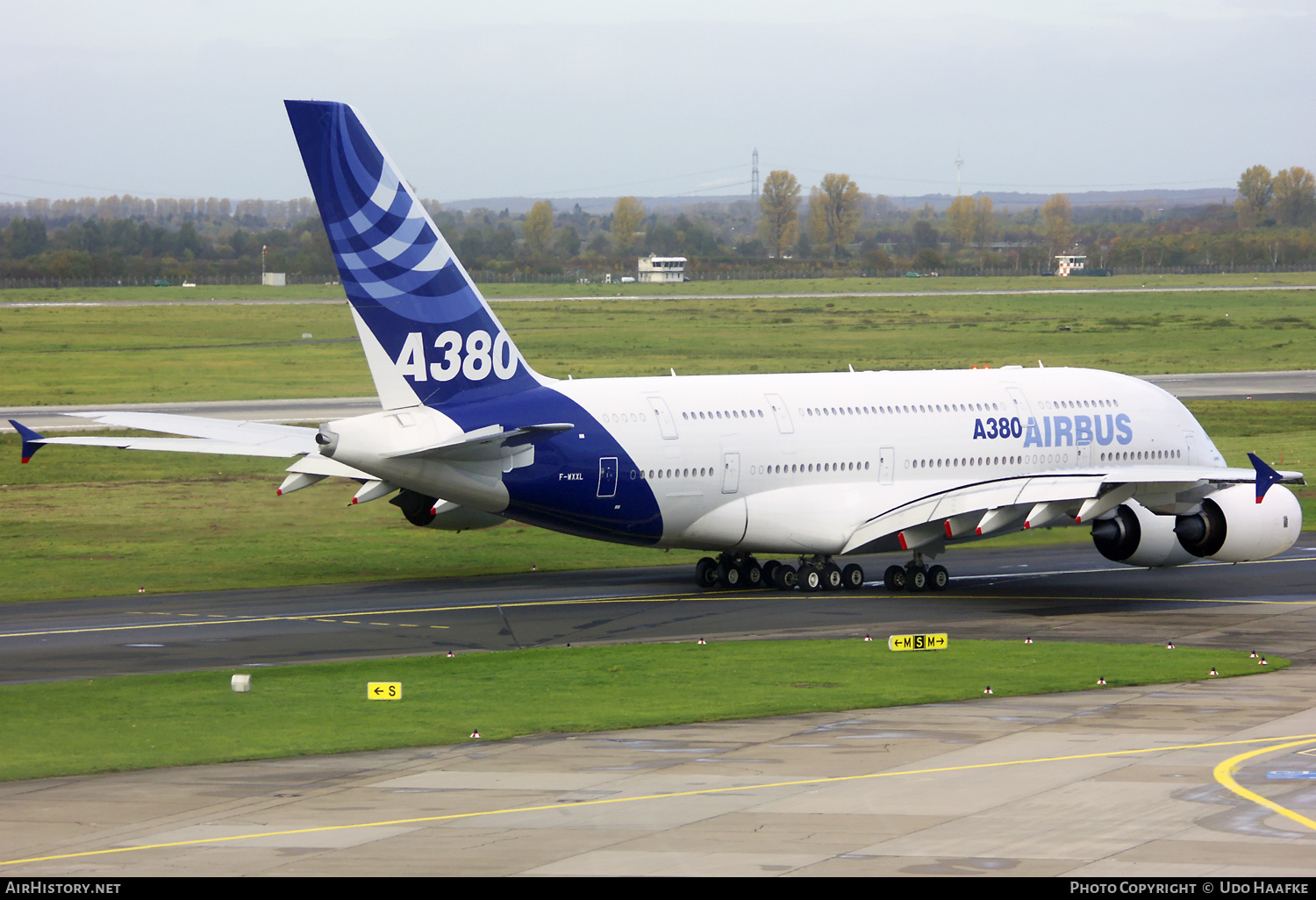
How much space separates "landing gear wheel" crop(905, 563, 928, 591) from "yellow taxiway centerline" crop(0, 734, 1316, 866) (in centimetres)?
1649

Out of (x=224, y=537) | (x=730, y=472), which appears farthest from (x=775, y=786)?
(x=224, y=537)

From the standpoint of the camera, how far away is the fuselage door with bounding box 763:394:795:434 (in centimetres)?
4022

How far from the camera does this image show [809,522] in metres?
40.0

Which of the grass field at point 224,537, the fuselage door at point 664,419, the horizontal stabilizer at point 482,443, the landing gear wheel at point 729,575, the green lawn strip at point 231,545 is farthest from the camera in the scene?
the grass field at point 224,537

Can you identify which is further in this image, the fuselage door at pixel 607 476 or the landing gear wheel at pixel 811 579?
the landing gear wheel at pixel 811 579

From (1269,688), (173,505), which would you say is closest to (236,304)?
(173,505)

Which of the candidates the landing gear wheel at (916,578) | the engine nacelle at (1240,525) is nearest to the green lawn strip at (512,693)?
the landing gear wheel at (916,578)

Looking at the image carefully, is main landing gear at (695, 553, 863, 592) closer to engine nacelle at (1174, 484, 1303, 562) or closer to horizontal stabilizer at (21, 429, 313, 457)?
engine nacelle at (1174, 484, 1303, 562)

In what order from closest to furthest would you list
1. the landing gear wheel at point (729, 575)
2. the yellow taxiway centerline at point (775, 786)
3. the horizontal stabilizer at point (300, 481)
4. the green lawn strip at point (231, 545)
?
the yellow taxiway centerline at point (775, 786) < the horizontal stabilizer at point (300, 481) < the landing gear wheel at point (729, 575) < the green lawn strip at point (231, 545)

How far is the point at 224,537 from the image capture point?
48.6 metres

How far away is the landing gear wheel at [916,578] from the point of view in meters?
40.7

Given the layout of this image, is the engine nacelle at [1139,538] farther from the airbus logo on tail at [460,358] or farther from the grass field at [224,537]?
the airbus logo on tail at [460,358]

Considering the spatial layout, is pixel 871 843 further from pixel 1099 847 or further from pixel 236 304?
pixel 236 304

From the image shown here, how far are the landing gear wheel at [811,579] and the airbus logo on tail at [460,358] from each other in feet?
31.6
